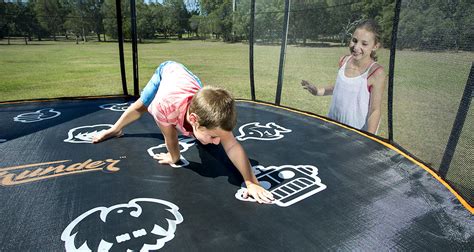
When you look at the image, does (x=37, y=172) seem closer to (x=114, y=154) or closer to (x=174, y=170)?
(x=114, y=154)

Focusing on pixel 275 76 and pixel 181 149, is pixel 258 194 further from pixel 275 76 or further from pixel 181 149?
pixel 275 76

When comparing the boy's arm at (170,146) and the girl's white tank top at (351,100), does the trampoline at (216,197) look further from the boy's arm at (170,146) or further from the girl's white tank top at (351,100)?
the girl's white tank top at (351,100)

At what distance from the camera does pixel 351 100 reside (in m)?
2.87

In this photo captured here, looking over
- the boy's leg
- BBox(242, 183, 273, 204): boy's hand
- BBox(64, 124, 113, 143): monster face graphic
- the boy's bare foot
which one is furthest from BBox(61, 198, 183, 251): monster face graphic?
BBox(64, 124, 113, 143): monster face graphic

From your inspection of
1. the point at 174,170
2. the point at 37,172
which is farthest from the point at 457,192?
the point at 37,172

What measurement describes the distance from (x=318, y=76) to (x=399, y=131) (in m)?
1.60

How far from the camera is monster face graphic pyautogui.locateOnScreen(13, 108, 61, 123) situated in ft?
9.47

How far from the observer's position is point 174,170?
191 cm

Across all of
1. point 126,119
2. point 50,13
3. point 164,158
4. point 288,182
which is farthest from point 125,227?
point 50,13

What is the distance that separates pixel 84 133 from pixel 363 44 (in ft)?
8.59

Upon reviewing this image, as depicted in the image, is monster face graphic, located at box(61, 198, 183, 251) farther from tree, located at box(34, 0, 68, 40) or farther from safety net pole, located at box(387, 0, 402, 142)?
tree, located at box(34, 0, 68, 40)

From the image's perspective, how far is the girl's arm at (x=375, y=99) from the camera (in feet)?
8.71

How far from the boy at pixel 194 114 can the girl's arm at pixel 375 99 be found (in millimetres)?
1550

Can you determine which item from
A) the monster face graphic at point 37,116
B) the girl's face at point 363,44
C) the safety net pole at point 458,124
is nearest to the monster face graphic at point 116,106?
the monster face graphic at point 37,116
